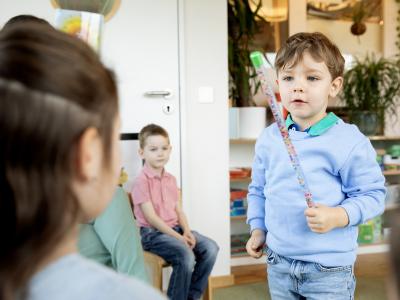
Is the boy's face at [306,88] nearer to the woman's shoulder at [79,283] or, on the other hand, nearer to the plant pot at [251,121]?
the woman's shoulder at [79,283]

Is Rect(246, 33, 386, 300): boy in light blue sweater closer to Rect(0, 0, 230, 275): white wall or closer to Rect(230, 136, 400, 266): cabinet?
Rect(0, 0, 230, 275): white wall

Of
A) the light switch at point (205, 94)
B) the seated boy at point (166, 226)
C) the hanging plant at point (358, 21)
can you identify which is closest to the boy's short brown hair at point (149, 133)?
the seated boy at point (166, 226)

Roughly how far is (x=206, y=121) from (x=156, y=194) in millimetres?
648

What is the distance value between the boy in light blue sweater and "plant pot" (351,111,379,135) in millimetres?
2519

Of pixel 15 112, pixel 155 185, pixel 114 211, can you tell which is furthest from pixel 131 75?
pixel 15 112

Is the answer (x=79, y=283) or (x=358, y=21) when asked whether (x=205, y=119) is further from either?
(x=79, y=283)

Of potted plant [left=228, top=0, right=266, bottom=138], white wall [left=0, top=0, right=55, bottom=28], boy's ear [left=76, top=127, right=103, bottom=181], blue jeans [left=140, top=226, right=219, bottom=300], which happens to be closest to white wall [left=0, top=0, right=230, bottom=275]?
potted plant [left=228, top=0, right=266, bottom=138]

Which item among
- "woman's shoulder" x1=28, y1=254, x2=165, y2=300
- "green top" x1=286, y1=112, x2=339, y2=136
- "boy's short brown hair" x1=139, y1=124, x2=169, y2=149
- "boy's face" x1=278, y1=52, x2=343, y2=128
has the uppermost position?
"boy's face" x1=278, y1=52, x2=343, y2=128

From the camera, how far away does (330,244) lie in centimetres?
119

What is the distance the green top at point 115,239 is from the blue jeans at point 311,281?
37cm

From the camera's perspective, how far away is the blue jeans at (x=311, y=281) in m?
1.17

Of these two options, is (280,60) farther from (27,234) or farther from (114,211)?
(27,234)

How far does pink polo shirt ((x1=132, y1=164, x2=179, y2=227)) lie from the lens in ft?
8.25

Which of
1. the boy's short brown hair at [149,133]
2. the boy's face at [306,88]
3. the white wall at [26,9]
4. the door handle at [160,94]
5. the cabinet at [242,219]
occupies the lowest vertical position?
the cabinet at [242,219]
